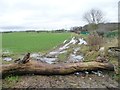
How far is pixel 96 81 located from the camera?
7449mm

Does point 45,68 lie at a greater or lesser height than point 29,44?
greater

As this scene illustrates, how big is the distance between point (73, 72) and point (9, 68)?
212 centimetres

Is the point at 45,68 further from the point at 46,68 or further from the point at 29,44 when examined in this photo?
the point at 29,44

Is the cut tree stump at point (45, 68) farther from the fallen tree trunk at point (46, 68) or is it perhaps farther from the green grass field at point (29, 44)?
the green grass field at point (29, 44)

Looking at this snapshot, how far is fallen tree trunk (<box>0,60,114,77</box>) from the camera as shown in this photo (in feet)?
24.1

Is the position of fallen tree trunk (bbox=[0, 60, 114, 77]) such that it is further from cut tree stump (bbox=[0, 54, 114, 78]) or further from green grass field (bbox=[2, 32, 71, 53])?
green grass field (bbox=[2, 32, 71, 53])

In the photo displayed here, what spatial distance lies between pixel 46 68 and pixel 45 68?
32mm

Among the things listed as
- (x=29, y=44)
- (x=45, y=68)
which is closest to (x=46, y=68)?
(x=45, y=68)

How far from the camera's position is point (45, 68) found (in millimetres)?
7633

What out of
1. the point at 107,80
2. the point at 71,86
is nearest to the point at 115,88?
the point at 107,80

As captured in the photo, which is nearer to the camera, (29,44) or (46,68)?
(46,68)

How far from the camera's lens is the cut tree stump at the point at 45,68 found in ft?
24.1

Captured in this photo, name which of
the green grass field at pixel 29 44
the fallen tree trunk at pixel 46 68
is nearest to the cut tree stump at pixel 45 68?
the fallen tree trunk at pixel 46 68

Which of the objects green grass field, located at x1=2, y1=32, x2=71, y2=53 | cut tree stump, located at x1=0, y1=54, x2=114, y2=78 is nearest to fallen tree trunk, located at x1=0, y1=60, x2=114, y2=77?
cut tree stump, located at x1=0, y1=54, x2=114, y2=78
